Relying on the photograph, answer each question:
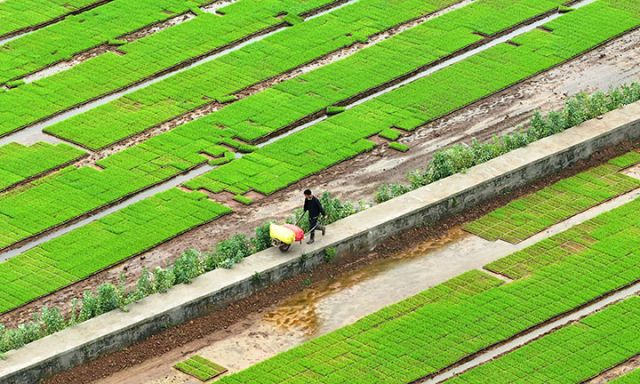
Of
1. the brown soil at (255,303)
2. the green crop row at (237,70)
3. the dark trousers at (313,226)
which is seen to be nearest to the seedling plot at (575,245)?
the brown soil at (255,303)

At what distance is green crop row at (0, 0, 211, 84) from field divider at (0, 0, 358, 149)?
319cm

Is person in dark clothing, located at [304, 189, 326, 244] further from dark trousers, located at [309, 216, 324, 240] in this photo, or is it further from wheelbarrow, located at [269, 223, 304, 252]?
wheelbarrow, located at [269, 223, 304, 252]

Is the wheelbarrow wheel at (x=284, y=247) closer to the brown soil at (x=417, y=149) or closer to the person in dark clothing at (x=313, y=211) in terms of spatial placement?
the person in dark clothing at (x=313, y=211)

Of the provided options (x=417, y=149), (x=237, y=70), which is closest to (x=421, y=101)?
(x=417, y=149)

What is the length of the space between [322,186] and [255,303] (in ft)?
24.7

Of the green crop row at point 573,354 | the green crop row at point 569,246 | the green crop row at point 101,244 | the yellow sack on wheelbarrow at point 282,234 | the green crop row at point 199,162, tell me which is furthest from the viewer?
the green crop row at point 199,162

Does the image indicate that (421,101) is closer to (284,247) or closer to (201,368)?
(284,247)

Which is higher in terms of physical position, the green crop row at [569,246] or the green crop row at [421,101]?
the green crop row at [421,101]

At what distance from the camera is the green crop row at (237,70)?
185ft

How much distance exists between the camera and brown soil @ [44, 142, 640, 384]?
42719mm

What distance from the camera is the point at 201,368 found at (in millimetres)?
42812

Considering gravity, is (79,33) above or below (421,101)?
above

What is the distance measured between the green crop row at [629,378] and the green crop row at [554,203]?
293 inches

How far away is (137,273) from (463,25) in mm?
20543
